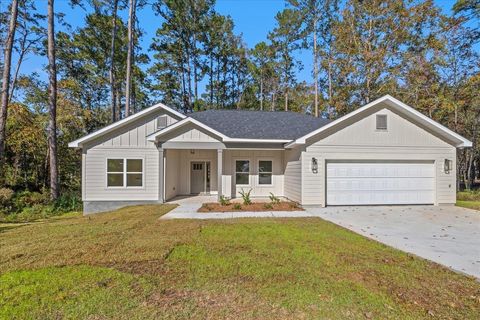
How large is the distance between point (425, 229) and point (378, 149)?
4.56 m

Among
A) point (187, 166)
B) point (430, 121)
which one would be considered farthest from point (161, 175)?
point (430, 121)

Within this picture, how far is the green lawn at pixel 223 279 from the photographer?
3262mm

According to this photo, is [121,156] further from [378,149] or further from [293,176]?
[378,149]

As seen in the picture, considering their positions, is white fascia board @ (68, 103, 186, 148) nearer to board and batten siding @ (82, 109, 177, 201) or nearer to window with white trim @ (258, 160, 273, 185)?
board and batten siding @ (82, 109, 177, 201)

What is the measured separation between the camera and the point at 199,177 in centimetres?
1527

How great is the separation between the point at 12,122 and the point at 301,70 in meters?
25.1

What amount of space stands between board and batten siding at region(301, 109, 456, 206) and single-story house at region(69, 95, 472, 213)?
42 millimetres

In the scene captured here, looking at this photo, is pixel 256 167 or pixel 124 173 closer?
pixel 124 173

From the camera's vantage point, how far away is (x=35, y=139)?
16609 mm

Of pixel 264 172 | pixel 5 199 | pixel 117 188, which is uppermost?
pixel 264 172

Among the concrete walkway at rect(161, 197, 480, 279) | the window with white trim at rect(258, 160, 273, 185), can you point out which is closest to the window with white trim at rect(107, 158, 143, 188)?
the concrete walkway at rect(161, 197, 480, 279)

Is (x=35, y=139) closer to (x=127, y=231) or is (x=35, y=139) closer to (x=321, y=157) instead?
(x=127, y=231)

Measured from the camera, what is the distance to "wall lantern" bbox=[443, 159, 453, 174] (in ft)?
37.5

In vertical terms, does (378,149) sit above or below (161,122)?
below
